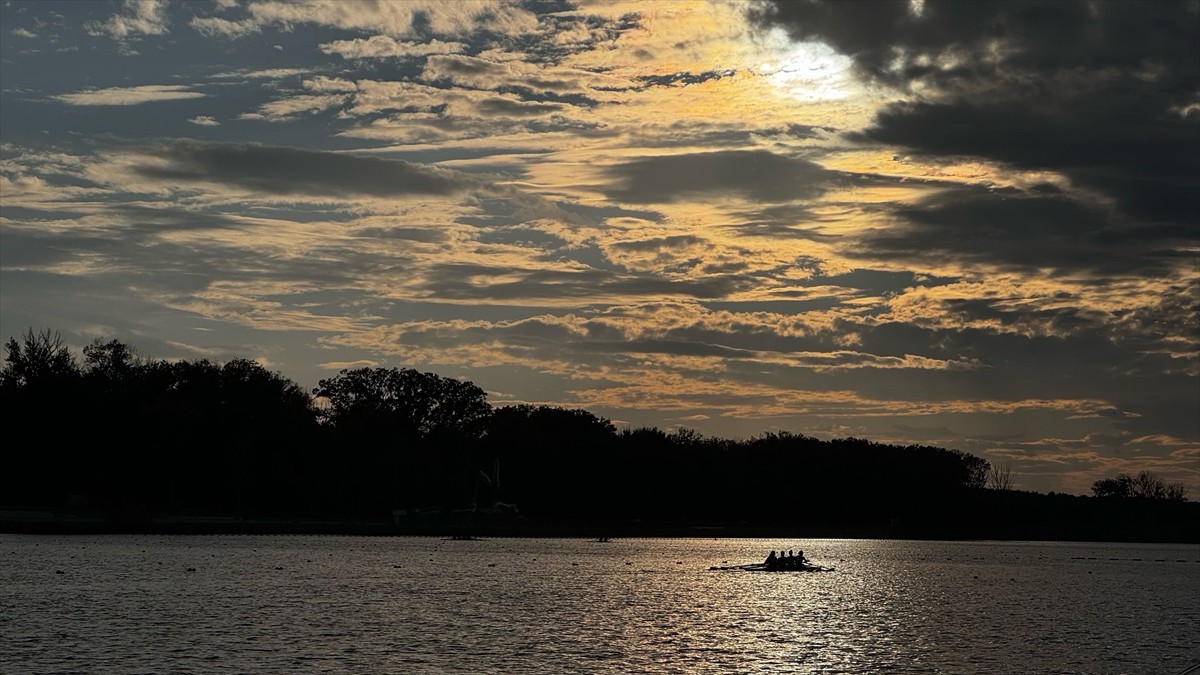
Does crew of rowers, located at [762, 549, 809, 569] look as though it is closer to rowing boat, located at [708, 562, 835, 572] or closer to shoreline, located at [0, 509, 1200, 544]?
rowing boat, located at [708, 562, 835, 572]

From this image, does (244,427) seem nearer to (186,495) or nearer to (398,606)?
(186,495)

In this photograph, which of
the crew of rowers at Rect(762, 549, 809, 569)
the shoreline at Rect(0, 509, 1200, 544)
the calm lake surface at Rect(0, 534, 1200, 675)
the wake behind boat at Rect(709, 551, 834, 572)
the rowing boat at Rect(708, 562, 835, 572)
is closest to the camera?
the calm lake surface at Rect(0, 534, 1200, 675)

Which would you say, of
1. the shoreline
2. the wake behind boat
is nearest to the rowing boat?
the wake behind boat

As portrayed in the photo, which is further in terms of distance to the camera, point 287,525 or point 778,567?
point 287,525

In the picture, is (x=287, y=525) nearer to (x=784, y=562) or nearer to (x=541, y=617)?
(x=784, y=562)

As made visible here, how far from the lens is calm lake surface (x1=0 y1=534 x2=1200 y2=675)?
46.1 m

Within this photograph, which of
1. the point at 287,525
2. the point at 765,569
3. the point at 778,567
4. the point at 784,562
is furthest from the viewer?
the point at 287,525

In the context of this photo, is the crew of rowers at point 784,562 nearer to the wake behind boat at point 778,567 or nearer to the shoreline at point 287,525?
the wake behind boat at point 778,567

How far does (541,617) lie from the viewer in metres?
62.5

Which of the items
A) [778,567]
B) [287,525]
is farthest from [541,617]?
[287,525]

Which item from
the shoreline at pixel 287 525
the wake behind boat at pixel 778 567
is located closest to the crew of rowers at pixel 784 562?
the wake behind boat at pixel 778 567

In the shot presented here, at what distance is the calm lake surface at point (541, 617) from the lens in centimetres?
4612

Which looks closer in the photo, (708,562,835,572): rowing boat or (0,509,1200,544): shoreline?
(708,562,835,572): rowing boat

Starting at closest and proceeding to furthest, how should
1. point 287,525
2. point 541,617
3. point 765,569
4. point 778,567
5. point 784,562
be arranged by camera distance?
point 541,617
point 778,567
point 765,569
point 784,562
point 287,525
